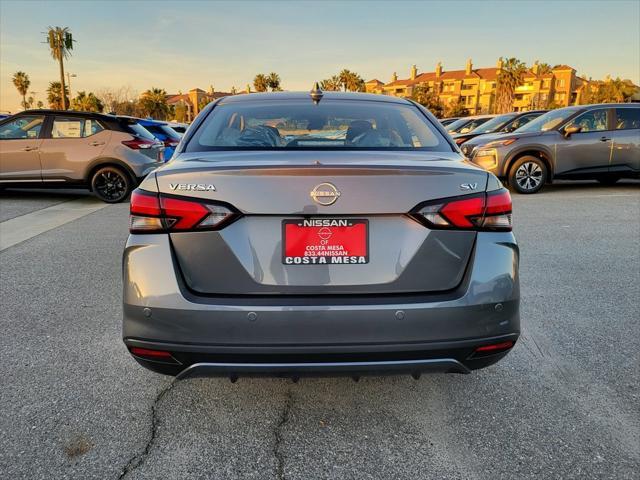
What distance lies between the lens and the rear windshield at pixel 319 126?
9.04 feet

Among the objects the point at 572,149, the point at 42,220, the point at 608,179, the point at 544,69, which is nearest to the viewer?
the point at 42,220

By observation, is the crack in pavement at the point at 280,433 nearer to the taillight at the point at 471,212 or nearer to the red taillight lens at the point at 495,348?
the red taillight lens at the point at 495,348

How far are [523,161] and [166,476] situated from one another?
959 cm

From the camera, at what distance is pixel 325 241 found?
200 cm

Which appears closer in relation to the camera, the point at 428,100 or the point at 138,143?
the point at 138,143

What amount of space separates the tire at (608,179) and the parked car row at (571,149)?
0.83 m

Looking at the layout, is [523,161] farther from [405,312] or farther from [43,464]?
[43,464]

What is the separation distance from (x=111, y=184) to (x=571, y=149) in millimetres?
9087

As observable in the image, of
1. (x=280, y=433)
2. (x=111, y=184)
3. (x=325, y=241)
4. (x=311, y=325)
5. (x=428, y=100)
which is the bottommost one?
(x=280, y=433)

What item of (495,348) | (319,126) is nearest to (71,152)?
(319,126)

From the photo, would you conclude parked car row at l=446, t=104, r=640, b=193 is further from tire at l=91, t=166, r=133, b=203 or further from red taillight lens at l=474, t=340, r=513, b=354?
red taillight lens at l=474, t=340, r=513, b=354

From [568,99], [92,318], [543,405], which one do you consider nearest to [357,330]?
[543,405]

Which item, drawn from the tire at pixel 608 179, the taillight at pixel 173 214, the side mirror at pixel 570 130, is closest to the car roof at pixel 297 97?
the taillight at pixel 173 214

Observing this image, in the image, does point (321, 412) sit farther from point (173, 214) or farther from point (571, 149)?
point (571, 149)
